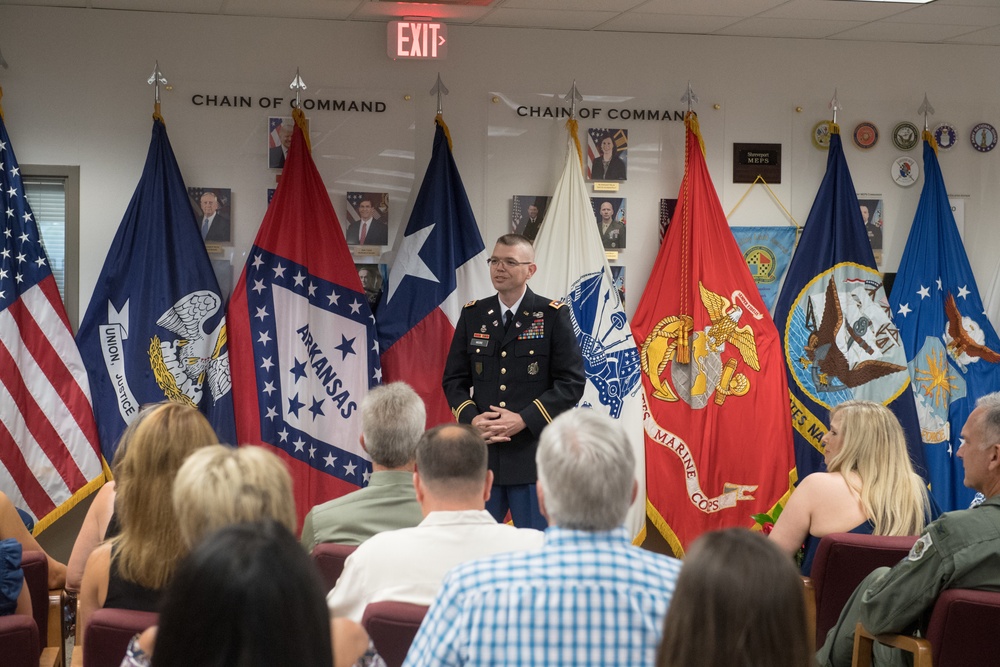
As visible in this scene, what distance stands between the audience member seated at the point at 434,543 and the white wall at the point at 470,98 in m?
3.35

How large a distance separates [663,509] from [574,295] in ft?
3.95

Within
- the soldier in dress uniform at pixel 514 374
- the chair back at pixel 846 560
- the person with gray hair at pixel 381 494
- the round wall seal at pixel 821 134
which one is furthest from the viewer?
the round wall seal at pixel 821 134

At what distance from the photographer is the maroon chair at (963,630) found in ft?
8.87

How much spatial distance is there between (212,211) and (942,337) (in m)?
3.92

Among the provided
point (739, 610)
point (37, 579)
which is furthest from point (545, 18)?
point (739, 610)

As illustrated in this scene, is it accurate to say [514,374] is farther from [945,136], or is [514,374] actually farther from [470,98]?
[945,136]

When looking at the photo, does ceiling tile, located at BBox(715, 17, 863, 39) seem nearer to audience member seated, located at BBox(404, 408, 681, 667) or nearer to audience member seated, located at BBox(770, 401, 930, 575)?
audience member seated, located at BBox(770, 401, 930, 575)

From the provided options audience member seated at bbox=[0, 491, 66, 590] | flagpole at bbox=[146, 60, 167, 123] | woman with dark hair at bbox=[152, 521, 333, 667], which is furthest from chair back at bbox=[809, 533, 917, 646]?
flagpole at bbox=[146, 60, 167, 123]

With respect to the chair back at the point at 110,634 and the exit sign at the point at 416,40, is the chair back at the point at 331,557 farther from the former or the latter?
the exit sign at the point at 416,40

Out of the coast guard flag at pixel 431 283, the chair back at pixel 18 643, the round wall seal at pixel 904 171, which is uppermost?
the round wall seal at pixel 904 171

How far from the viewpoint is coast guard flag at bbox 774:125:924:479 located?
584cm

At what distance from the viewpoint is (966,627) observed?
272cm

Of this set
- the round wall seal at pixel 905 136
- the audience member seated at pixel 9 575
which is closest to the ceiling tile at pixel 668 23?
the round wall seal at pixel 905 136

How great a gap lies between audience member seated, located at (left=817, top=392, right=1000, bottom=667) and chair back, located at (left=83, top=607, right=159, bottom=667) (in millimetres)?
1872
